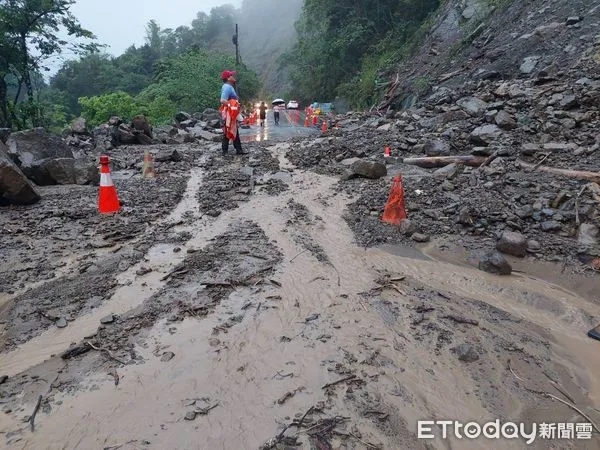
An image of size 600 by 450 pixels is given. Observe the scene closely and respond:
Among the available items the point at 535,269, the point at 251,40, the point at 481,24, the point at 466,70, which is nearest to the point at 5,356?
the point at 535,269

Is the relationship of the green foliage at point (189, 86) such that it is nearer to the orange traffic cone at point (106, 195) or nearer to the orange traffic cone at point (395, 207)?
the orange traffic cone at point (106, 195)

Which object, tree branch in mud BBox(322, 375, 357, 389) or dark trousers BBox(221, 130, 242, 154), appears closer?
tree branch in mud BBox(322, 375, 357, 389)

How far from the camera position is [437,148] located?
8141 mm

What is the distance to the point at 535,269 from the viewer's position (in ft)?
14.1

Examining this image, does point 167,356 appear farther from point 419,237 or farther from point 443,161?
point 443,161

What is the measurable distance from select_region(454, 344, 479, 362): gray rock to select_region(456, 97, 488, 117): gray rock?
8.03m

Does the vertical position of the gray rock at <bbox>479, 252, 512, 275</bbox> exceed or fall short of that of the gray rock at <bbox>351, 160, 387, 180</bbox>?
it falls short

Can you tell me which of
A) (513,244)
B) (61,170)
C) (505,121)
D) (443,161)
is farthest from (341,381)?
(505,121)

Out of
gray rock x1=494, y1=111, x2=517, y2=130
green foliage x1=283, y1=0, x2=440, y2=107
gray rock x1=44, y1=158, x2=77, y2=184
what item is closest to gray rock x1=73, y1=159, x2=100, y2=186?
gray rock x1=44, y1=158, x2=77, y2=184

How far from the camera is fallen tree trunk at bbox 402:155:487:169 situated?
7410mm

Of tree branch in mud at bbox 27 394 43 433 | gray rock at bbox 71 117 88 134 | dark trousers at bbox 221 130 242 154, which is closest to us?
tree branch in mud at bbox 27 394 43 433

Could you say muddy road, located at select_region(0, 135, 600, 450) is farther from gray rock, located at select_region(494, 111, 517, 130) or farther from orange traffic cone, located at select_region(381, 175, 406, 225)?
gray rock, located at select_region(494, 111, 517, 130)

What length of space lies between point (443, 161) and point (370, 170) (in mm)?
1577

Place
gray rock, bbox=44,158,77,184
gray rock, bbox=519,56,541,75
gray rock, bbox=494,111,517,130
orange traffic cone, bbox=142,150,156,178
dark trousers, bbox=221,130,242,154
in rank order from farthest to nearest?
gray rock, bbox=519,56,541,75 → dark trousers, bbox=221,130,242,154 → gray rock, bbox=494,111,517,130 → orange traffic cone, bbox=142,150,156,178 → gray rock, bbox=44,158,77,184
